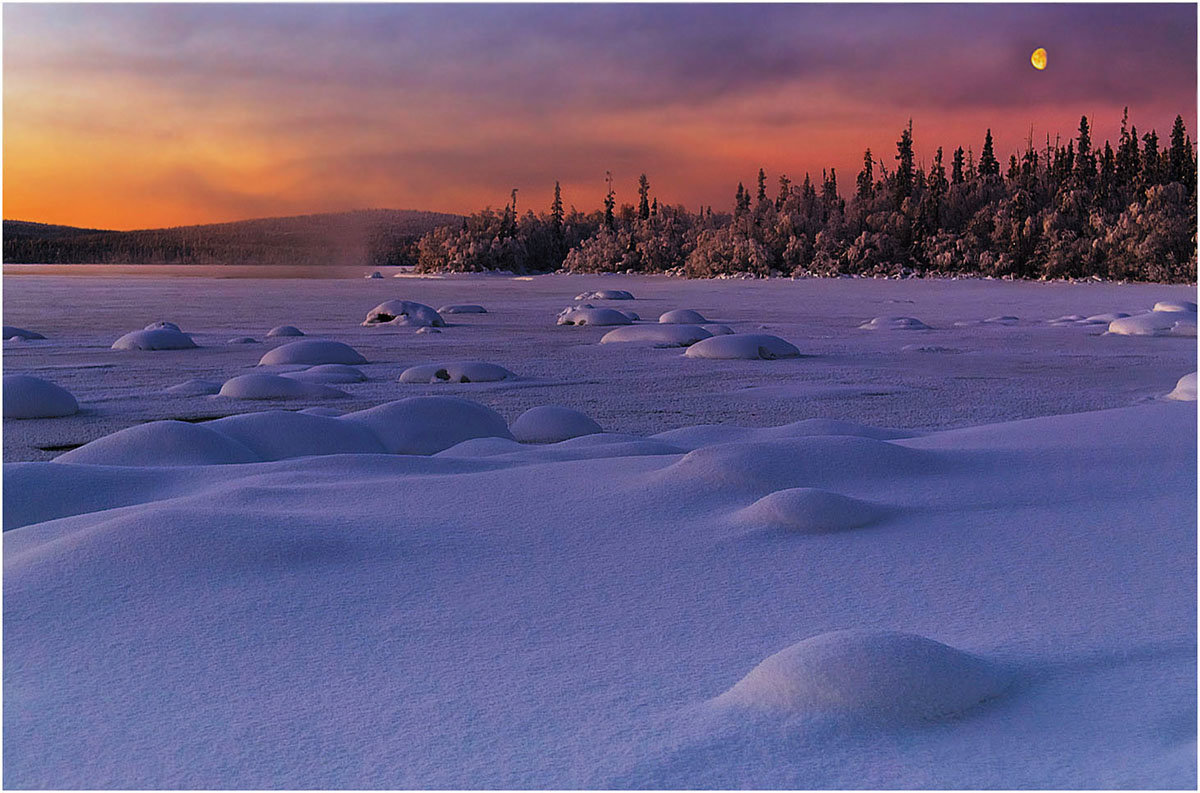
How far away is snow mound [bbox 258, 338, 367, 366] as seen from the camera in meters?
9.77

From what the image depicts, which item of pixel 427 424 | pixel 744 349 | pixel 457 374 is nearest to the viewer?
pixel 427 424

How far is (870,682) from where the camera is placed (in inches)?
67.5

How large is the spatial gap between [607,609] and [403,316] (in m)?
14.6

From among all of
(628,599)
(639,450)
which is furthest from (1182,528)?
(639,450)

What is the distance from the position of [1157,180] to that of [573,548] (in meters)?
58.3

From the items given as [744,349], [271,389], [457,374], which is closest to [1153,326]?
[744,349]

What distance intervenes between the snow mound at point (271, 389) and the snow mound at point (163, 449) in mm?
2990

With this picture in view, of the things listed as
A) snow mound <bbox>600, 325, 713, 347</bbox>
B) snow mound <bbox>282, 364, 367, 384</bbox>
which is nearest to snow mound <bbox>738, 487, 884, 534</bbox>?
snow mound <bbox>282, 364, 367, 384</bbox>

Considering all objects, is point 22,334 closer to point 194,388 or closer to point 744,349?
point 194,388

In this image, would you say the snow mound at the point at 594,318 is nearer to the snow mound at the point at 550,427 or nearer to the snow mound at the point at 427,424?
the snow mound at the point at 550,427

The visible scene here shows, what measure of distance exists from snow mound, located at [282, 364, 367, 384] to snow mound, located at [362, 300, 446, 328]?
678 cm

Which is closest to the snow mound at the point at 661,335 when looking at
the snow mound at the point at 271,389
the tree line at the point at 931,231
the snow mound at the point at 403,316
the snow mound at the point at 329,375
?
the snow mound at the point at 329,375

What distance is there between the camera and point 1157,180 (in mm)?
52062

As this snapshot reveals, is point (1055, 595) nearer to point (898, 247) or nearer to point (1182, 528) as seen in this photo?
point (1182, 528)
